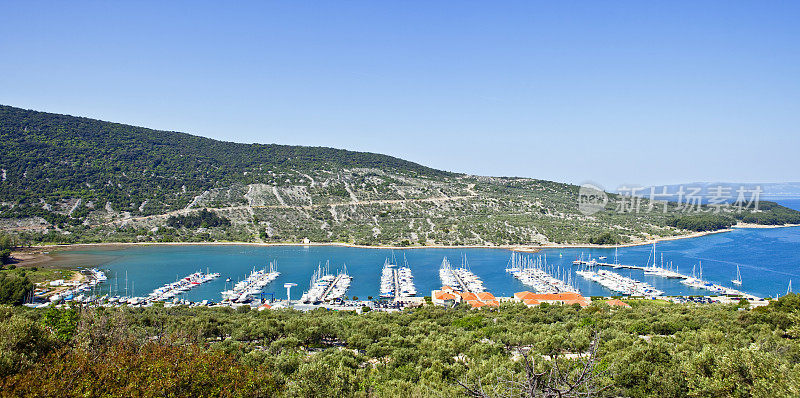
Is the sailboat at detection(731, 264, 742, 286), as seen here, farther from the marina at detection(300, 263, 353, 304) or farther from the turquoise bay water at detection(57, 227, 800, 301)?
the marina at detection(300, 263, 353, 304)

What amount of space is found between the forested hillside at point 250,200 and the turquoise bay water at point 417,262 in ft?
21.6

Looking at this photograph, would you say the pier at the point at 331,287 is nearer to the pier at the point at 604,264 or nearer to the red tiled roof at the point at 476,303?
the red tiled roof at the point at 476,303

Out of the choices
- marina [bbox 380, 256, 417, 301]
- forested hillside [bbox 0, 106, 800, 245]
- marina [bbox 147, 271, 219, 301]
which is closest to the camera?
marina [bbox 147, 271, 219, 301]

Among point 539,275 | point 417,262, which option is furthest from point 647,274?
point 417,262

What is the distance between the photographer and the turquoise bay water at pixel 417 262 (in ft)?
141

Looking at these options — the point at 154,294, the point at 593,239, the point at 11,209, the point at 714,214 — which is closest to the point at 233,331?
the point at 154,294

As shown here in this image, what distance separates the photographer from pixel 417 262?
55531 mm

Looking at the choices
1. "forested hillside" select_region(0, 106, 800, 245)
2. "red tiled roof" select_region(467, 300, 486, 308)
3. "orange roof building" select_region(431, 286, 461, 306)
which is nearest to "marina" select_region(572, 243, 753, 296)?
"forested hillside" select_region(0, 106, 800, 245)

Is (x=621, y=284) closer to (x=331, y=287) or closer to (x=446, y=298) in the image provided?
(x=446, y=298)

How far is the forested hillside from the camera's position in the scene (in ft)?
231

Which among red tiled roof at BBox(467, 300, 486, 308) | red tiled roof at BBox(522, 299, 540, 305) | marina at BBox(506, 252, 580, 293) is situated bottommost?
marina at BBox(506, 252, 580, 293)

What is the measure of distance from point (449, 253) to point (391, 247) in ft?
30.2

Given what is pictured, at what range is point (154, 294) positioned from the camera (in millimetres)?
38594

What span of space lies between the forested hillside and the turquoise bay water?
660 cm
